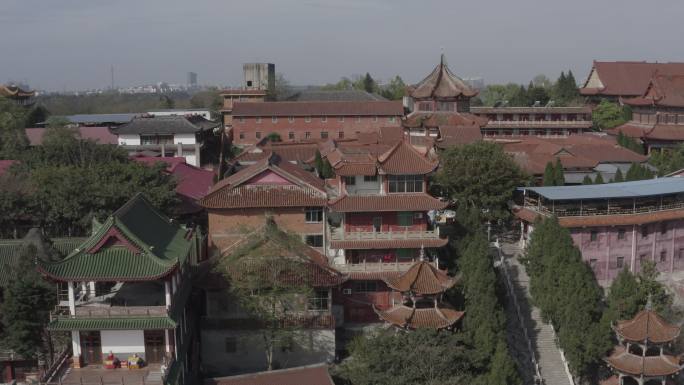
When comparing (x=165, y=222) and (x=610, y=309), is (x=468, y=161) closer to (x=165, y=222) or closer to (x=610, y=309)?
(x=610, y=309)

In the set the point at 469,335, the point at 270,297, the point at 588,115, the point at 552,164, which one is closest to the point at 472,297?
the point at 469,335

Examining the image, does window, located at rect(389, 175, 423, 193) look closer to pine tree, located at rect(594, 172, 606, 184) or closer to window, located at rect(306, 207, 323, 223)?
window, located at rect(306, 207, 323, 223)

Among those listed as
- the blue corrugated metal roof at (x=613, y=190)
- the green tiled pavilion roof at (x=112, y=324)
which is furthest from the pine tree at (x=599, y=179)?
the green tiled pavilion roof at (x=112, y=324)

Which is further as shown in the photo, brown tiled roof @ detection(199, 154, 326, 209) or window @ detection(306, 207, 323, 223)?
window @ detection(306, 207, 323, 223)

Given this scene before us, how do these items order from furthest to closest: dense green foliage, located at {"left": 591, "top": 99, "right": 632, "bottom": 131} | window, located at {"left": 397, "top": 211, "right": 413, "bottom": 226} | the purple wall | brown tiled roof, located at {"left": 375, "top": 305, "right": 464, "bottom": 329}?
dense green foliage, located at {"left": 591, "top": 99, "right": 632, "bottom": 131} → the purple wall → window, located at {"left": 397, "top": 211, "right": 413, "bottom": 226} → brown tiled roof, located at {"left": 375, "top": 305, "right": 464, "bottom": 329}

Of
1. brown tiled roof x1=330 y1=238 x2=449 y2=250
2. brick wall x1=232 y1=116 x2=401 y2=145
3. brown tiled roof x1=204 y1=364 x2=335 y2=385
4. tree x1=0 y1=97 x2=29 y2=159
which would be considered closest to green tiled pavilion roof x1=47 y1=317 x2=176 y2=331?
brown tiled roof x1=204 y1=364 x2=335 y2=385
